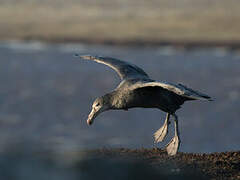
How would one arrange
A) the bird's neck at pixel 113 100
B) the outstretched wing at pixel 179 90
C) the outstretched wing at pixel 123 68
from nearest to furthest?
the outstretched wing at pixel 179 90
the bird's neck at pixel 113 100
the outstretched wing at pixel 123 68

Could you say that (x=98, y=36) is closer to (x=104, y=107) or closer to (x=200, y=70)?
(x=200, y=70)

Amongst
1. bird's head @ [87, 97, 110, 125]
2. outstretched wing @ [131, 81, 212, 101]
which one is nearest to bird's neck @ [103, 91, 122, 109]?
bird's head @ [87, 97, 110, 125]

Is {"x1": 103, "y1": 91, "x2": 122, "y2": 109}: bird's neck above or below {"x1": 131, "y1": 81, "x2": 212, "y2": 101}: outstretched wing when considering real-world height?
below

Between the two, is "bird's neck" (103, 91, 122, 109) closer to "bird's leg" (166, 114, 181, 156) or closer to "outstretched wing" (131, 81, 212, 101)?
"outstretched wing" (131, 81, 212, 101)

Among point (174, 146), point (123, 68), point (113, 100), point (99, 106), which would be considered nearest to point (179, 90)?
point (113, 100)

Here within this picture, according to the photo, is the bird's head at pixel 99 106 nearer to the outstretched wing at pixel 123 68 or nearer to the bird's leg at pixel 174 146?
the outstretched wing at pixel 123 68

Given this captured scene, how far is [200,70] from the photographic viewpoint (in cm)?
2825

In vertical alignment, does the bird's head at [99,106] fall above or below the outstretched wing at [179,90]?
below

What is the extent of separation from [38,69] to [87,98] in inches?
152

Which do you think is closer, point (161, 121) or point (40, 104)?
point (161, 121)

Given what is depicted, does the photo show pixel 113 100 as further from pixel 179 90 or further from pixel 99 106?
pixel 179 90

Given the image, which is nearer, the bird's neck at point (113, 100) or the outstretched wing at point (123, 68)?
the bird's neck at point (113, 100)

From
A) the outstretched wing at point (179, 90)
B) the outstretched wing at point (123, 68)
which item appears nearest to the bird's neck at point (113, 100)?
the outstretched wing at point (123, 68)

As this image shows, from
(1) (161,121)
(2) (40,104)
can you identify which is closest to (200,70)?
(1) (161,121)
